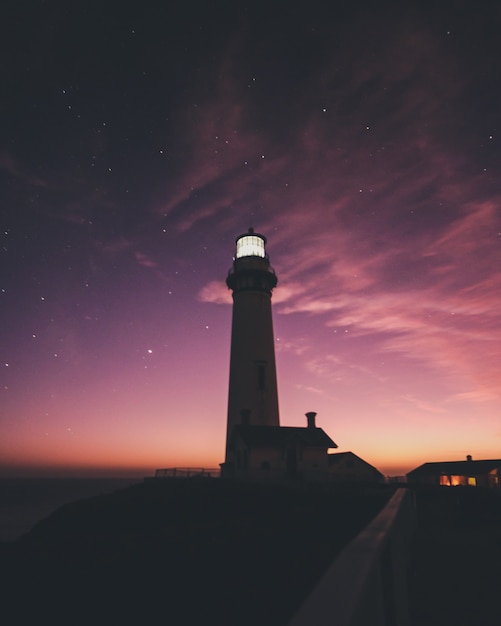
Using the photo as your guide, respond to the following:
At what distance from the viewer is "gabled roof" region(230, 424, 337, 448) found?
32.6 m

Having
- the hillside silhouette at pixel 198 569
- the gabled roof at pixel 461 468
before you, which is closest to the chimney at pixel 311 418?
the hillside silhouette at pixel 198 569

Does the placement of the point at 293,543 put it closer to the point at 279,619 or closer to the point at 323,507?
the point at 279,619

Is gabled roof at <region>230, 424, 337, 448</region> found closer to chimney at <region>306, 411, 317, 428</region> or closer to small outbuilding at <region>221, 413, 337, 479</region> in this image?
small outbuilding at <region>221, 413, 337, 479</region>

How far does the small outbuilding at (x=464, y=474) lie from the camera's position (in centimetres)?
4297

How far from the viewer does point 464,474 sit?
4359cm

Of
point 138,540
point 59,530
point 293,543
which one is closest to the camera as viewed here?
point 293,543

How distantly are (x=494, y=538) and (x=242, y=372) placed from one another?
1041 inches

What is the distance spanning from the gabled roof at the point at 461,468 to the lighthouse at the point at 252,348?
21150 mm

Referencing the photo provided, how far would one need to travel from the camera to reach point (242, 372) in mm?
36031

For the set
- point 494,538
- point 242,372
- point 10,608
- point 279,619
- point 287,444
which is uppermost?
point 242,372

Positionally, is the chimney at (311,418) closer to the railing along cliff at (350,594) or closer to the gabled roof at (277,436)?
the gabled roof at (277,436)

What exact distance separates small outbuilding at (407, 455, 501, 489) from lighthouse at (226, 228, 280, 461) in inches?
710

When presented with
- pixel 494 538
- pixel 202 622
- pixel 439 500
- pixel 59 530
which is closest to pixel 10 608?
pixel 202 622

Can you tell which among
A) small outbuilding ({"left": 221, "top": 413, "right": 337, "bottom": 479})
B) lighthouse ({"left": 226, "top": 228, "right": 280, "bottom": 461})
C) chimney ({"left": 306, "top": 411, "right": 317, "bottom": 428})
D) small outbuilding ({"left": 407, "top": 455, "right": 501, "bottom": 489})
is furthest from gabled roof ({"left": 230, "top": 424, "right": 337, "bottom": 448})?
small outbuilding ({"left": 407, "top": 455, "right": 501, "bottom": 489})
